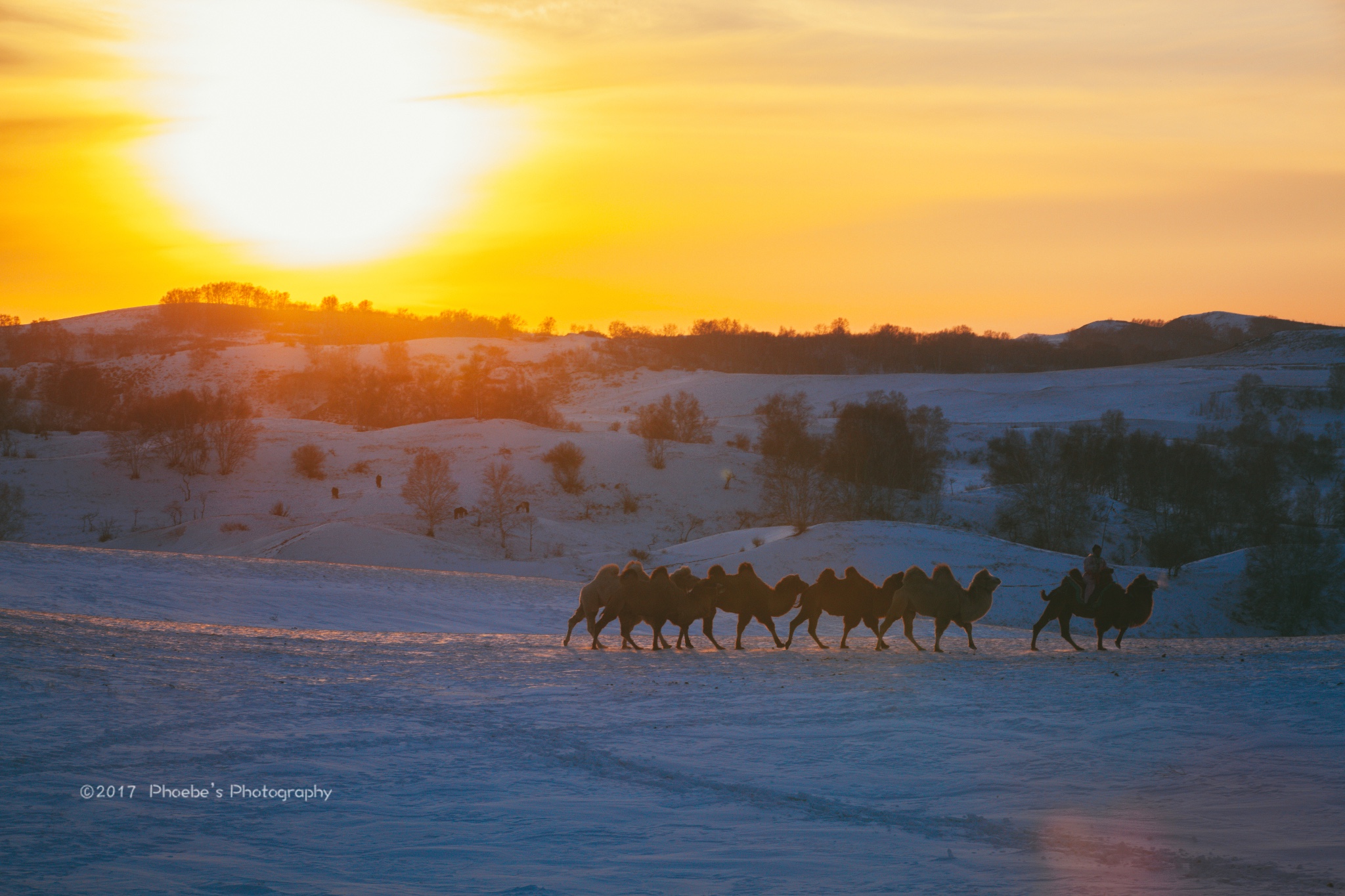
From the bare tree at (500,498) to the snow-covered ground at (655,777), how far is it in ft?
148

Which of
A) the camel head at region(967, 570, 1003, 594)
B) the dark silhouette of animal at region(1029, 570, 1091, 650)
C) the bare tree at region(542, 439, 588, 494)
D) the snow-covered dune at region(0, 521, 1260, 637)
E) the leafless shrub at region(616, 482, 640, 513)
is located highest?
the bare tree at region(542, 439, 588, 494)

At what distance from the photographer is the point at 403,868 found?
21.9 feet

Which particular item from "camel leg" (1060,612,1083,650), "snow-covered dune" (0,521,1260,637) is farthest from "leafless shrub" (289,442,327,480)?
"camel leg" (1060,612,1083,650)

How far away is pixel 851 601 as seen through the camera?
18.7m

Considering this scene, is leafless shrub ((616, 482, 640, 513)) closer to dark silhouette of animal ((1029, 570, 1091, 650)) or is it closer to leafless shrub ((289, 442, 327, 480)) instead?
leafless shrub ((289, 442, 327, 480))

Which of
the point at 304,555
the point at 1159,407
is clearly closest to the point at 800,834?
the point at 304,555

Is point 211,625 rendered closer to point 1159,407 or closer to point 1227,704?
point 1227,704

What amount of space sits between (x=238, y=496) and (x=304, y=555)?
85.0 ft

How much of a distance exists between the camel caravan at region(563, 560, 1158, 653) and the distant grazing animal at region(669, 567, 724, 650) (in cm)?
2

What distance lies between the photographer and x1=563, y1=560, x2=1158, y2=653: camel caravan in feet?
58.4

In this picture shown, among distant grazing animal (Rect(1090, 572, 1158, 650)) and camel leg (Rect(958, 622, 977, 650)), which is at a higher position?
distant grazing animal (Rect(1090, 572, 1158, 650))

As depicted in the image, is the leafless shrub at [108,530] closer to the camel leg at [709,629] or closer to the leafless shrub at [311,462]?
the leafless shrub at [311,462]

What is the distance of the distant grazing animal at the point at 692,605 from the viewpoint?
18.2m

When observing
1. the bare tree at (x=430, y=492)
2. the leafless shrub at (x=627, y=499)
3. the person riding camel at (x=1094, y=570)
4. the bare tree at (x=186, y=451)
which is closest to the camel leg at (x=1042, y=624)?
the person riding camel at (x=1094, y=570)
